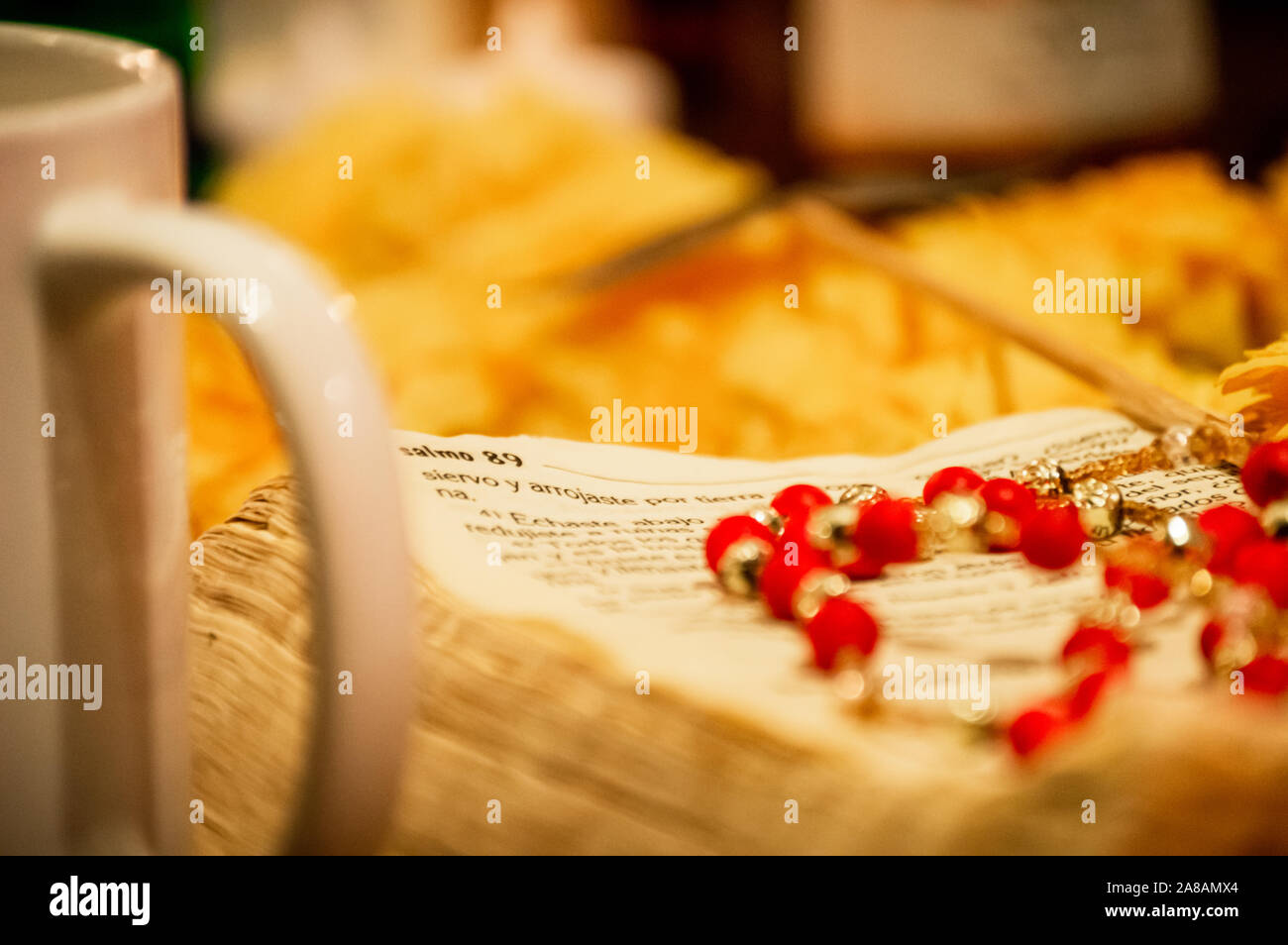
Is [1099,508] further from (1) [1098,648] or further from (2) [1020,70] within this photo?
(2) [1020,70]

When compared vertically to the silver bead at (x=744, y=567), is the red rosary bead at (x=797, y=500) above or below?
above

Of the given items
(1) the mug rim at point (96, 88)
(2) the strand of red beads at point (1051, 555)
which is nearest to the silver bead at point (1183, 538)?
(2) the strand of red beads at point (1051, 555)

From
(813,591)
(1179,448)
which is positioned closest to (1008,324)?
(1179,448)

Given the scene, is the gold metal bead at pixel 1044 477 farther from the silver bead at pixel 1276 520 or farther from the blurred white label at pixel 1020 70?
the blurred white label at pixel 1020 70

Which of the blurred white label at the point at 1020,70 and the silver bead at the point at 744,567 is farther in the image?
the blurred white label at the point at 1020,70

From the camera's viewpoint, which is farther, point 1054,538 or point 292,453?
point 1054,538

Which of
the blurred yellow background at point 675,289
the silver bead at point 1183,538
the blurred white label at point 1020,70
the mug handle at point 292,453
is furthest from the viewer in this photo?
the blurred white label at point 1020,70

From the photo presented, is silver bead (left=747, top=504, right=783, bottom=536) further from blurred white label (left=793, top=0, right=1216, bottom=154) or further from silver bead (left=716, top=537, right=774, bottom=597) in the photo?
blurred white label (left=793, top=0, right=1216, bottom=154)
